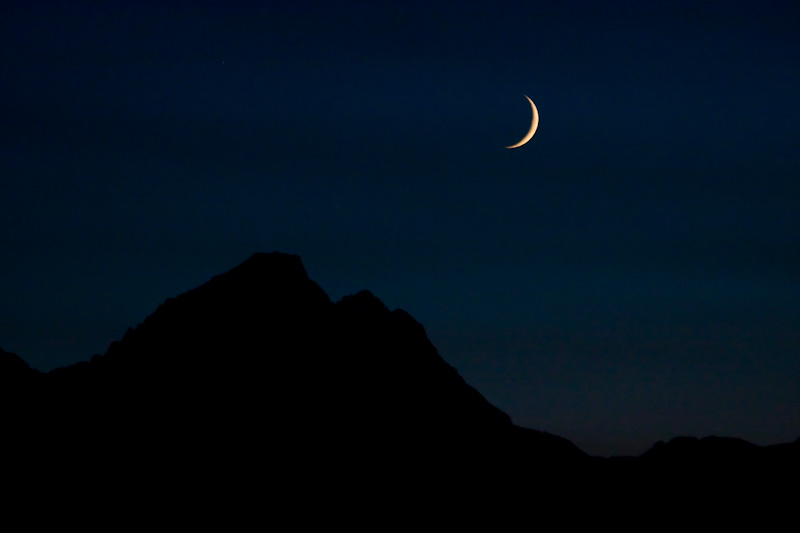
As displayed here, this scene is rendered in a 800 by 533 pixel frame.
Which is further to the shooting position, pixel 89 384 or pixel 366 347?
pixel 366 347

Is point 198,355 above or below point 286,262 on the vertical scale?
below

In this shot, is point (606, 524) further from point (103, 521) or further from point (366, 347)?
point (103, 521)

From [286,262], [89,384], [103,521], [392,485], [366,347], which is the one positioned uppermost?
[286,262]

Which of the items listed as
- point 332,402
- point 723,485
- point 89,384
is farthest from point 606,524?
point 89,384

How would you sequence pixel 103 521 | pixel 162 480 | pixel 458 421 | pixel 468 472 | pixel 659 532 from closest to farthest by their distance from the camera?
pixel 103 521
pixel 162 480
pixel 659 532
pixel 468 472
pixel 458 421

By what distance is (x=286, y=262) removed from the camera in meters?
122

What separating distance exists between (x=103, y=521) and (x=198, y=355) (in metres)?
27.2

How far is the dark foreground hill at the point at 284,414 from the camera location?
326ft

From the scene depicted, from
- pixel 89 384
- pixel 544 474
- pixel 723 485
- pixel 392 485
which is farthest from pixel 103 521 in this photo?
pixel 723 485

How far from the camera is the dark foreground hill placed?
326 ft

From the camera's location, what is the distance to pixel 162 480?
94.8 metres

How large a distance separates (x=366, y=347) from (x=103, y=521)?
4598cm

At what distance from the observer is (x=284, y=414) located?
107 m

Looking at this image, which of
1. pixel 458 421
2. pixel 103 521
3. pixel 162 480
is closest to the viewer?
pixel 103 521
